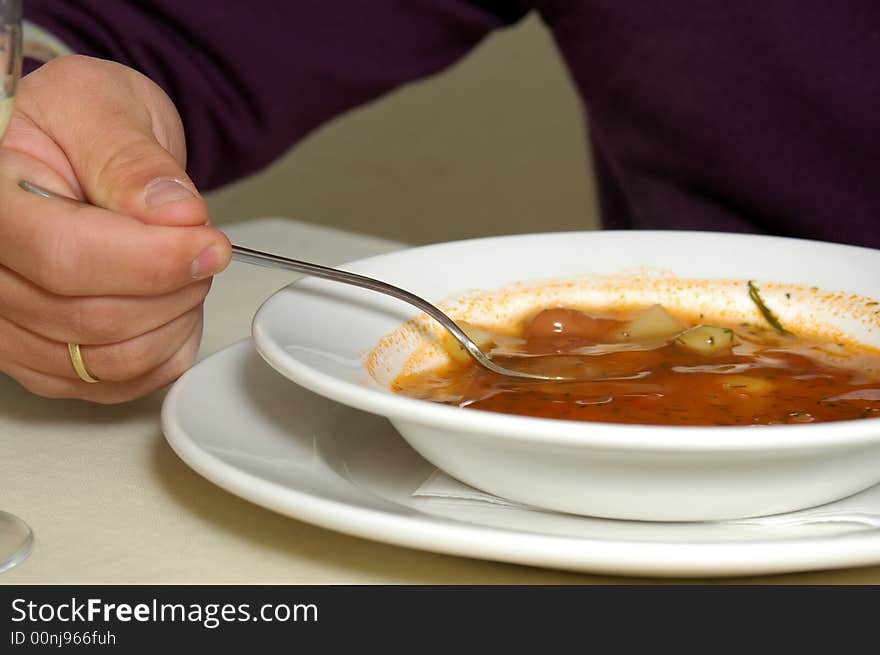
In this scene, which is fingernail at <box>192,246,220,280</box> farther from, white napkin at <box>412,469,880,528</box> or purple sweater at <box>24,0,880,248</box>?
purple sweater at <box>24,0,880,248</box>

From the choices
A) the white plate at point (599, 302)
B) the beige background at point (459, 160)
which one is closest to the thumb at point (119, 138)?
the white plate at point (599, 302)

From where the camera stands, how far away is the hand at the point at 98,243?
929 millimetres

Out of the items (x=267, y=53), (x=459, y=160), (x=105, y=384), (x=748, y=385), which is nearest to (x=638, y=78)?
(x=267, y=53)

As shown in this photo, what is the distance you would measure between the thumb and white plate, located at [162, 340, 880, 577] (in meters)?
0.17

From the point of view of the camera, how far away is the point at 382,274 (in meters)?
1.13

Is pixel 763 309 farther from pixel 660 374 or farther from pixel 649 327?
pixel 660 374

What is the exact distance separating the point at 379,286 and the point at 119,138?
0.87 ft

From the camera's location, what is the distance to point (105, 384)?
1068 millimetres

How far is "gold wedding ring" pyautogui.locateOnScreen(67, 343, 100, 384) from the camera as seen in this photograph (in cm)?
104

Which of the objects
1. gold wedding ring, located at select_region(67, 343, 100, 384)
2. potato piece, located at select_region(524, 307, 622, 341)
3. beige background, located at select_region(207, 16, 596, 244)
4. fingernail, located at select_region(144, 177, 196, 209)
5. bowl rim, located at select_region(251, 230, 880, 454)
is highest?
bowl rim, located at select_region(251, 230, 880, 454)

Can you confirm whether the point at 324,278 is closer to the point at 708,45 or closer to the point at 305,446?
the point at 305,446

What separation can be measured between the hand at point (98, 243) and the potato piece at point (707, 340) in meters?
0.44

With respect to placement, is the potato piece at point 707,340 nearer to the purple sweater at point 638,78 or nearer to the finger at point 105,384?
the finger at point 105,384

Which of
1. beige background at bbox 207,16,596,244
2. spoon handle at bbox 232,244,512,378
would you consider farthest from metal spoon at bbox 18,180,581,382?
beige background at bbox 207,16,596,244
